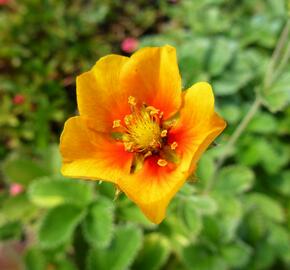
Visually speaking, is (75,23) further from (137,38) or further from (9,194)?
(9,194)

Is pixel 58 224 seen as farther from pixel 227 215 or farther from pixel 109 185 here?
pixel 227 215

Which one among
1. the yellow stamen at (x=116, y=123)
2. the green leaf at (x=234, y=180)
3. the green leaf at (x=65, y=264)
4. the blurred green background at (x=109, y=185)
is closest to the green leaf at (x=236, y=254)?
the blurred green background at (x=109, y=185)

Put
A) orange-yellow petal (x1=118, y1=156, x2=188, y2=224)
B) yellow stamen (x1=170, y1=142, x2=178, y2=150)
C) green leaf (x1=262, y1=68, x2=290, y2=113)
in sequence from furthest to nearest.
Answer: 1. green leaf (x1=262, y1=68, x2=290, y2=113)
2. yellow stamen (x1=170, y1=142, x2=178, y2=150)
3. orange-yellow petal (x1=118, y1=156, x2=188, y2=224)

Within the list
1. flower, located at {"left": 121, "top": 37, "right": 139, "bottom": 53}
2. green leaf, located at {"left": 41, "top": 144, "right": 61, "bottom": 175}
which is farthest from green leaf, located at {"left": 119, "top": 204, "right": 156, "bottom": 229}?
flower, located at {"left": 121, "top": 37, "right": 139, "bottom": 53}

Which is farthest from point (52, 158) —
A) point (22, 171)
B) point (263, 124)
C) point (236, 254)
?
point (263, 124)

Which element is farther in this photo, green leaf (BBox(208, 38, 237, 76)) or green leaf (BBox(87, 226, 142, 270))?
green leaf (BBox(208, 38, 237, 76))

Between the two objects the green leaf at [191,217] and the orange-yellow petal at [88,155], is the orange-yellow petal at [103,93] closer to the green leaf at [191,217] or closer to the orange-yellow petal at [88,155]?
the orange-yellow petal at [88,155]

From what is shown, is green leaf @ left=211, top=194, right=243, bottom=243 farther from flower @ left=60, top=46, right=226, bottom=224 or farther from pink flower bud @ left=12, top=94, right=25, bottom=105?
pink flower bud @ left=12, top=94, right=25, bottom=105
